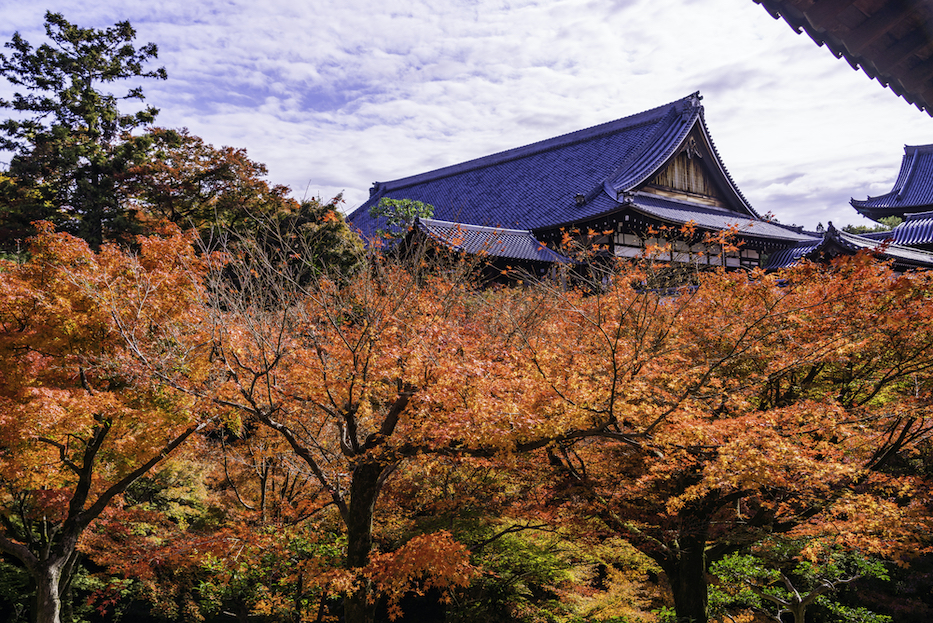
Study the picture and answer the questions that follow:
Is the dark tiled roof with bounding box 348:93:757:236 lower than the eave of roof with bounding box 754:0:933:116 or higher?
higher

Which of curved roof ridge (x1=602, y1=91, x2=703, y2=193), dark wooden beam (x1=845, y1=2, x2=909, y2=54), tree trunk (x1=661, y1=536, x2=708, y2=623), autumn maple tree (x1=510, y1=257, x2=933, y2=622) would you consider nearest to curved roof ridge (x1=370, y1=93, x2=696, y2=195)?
curved roof ridge (x1=602, y1=91, x2=703, y2=193)

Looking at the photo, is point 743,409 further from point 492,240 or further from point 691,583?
point 492,240

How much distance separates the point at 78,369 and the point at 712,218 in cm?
2403

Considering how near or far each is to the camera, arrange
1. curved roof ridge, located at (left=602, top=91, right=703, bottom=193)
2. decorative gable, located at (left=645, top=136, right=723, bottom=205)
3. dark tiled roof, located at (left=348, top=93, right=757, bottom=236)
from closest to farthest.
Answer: curved roof ridge, located at (left=602, top=91, right=703, bottom=193) → dark tiled roof, located at (left=348, top=93, right=757, bottom=236) → decorative gable, located at (left=645, top=136, right=723, bottom=205)

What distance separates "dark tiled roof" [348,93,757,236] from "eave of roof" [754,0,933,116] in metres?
17.4

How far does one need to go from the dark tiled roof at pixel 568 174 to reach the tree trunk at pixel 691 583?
13.1 meters

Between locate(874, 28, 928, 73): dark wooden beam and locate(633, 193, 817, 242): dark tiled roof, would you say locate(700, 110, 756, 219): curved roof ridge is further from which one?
locate(874, 28, 928, 73): dark wooden beam

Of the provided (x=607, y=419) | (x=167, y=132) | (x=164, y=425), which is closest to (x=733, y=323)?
(x=607, y=419)

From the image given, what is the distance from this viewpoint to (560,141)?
3153 cm

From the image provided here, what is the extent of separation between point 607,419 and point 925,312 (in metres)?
4.29

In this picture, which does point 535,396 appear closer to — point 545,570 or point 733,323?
point 733,323

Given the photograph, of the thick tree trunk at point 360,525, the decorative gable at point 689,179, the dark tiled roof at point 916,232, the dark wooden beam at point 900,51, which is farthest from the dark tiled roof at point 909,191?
the dark wooden beam at point 900,51

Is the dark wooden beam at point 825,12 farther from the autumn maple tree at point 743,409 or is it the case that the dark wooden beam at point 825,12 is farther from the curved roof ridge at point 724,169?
the curved roof ridge at point 724,169

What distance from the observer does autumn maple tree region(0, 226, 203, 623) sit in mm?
7438
